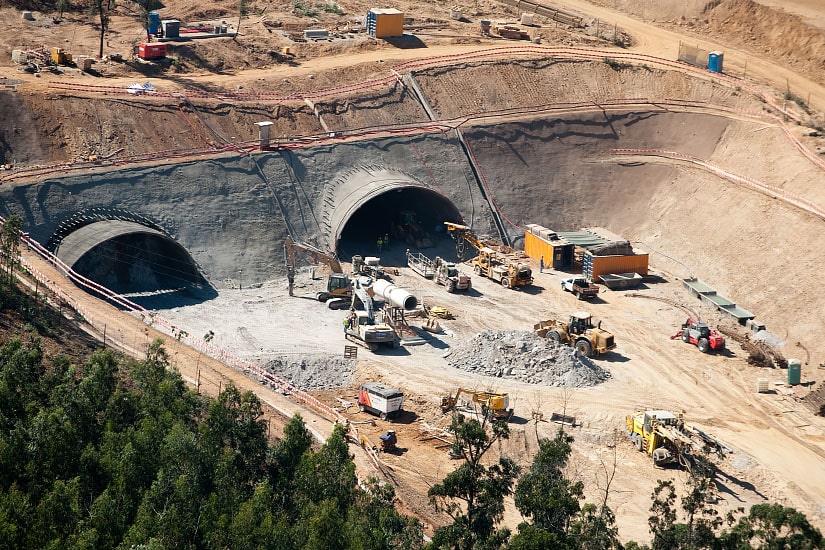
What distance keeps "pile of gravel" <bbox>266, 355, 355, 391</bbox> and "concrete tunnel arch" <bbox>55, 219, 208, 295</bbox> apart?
9986mm

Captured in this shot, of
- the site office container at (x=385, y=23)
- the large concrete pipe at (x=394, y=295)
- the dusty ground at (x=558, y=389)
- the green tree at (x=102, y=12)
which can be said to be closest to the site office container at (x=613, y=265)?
the dusty ground at (x=558, y=389)

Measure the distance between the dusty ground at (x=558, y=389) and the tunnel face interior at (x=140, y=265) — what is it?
255 centimetres

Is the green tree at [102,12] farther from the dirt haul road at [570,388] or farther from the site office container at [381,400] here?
Answer: the site office container at [381,400]

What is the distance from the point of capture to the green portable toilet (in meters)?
51.3

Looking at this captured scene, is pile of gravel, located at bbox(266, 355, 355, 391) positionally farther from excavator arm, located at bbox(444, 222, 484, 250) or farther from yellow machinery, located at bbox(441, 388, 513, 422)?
excavator arm, located at bbox(444, 222, 484, 250)

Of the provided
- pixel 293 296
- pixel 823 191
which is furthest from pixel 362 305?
pixel 823 191

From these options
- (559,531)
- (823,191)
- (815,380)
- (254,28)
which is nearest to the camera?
(559,531)

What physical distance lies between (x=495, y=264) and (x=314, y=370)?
15489mm

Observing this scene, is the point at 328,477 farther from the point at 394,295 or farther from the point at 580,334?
the point at 580,334

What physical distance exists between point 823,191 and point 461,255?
19665mm

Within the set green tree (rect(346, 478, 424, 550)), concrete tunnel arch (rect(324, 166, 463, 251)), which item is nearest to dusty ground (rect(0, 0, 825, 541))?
concrete tunnel arch (rect(324, 166, 463, 251))

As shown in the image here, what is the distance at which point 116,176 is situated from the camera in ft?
200

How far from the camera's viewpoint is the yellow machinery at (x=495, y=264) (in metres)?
61.9

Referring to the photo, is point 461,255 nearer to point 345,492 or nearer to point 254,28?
point 254,28
